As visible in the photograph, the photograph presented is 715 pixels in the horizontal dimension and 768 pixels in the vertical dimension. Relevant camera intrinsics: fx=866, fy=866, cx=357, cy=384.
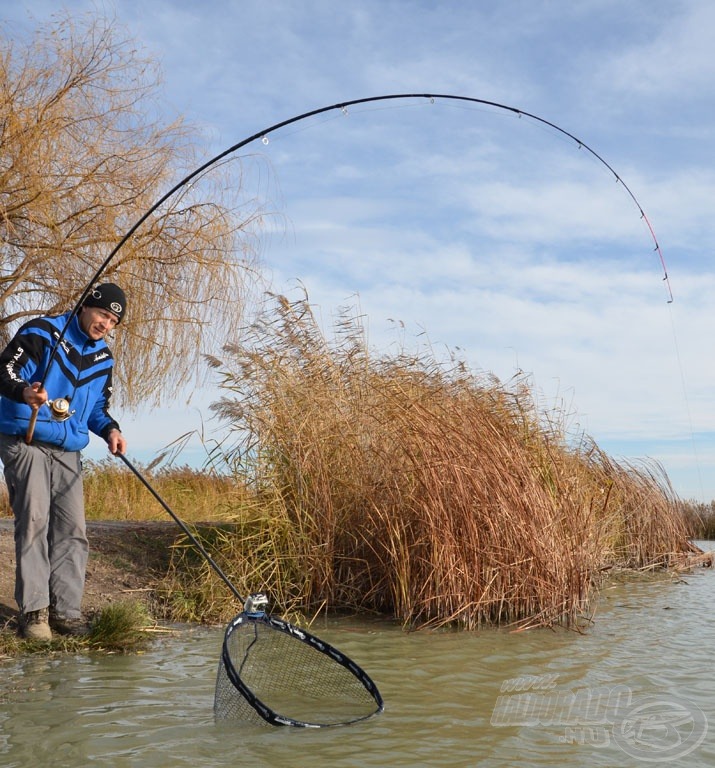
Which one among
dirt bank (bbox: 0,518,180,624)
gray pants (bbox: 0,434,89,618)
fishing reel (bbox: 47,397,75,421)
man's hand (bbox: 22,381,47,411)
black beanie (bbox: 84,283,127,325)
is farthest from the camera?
dirt bank (bbox: 0,518,180,624)

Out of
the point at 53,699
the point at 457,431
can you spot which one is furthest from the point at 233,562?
the point at 53,699

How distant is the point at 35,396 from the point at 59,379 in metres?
0.45

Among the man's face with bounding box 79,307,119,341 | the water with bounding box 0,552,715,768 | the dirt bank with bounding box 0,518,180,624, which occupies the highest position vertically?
the man's face with bounding box 79,307,119,341

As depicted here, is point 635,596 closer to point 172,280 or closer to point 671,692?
point 671,692

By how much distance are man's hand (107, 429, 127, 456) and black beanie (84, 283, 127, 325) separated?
781 mm

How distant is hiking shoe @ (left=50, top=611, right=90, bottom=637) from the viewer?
6.00m

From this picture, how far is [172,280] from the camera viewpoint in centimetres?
1270

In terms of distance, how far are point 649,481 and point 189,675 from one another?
8947 mm

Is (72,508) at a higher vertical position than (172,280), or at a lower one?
lower

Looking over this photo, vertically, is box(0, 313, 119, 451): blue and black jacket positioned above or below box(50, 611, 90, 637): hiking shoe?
above

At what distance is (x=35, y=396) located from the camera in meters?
5.36

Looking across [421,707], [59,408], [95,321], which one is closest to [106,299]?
[95,321]

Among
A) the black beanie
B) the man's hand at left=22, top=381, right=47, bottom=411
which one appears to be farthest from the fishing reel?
the black beanie

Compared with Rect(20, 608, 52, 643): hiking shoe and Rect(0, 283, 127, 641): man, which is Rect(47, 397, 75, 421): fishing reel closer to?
Rect(0, 283, 127, 641): man
